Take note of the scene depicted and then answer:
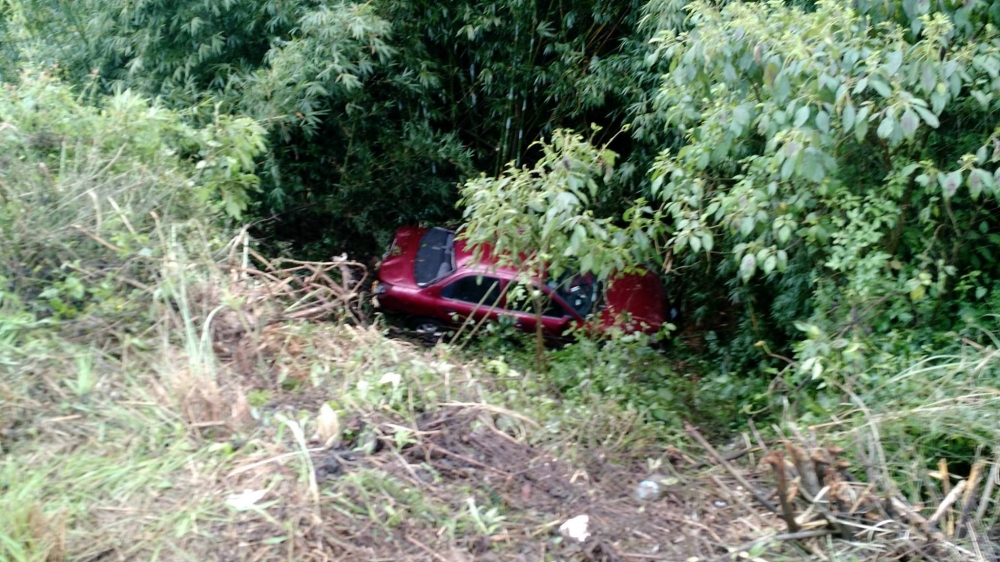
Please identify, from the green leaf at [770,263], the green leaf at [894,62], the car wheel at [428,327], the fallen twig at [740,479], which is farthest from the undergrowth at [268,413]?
the car wheel at [428,327]

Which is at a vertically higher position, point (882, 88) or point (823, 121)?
point (882, 88)

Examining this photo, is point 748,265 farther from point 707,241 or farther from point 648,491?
point 648,491

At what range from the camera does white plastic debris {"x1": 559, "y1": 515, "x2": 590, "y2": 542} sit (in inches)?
144

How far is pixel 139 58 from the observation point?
916cm

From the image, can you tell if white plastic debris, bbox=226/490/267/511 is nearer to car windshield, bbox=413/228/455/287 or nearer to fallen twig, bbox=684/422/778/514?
fallen twig, bbox=684/422/778/514

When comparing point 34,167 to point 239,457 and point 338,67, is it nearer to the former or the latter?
point 239,457

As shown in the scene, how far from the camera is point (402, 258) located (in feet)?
30.8

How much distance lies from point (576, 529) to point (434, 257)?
590 centimetres

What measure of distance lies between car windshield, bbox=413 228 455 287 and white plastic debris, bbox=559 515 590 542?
5.44 m

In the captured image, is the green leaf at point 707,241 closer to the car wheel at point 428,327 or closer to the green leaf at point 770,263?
the green leaf at point 770,263

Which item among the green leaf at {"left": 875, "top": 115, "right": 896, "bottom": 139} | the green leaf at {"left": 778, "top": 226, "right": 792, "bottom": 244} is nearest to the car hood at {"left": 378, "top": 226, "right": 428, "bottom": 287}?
the green leaf at {"left": 778, "top": 226, "right": 792, "bottom": 244}

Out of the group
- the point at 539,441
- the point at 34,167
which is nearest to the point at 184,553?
the point at 539,441

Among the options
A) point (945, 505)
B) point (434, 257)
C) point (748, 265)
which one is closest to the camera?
point (945, 505)

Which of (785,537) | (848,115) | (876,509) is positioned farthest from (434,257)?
(876,509)
